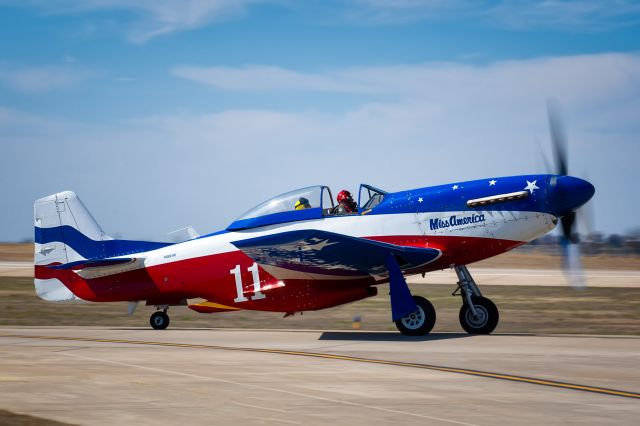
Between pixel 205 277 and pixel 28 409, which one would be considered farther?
pixel 205 277

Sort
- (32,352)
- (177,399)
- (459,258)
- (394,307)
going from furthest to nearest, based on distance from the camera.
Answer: (459,258) → (394,307) → (32,352) → (177,399)

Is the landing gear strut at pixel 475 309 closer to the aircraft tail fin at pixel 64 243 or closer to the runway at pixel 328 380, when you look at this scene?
the runway at pixel 328 380

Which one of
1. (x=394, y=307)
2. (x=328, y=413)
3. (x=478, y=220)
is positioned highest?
(x=478, y=220)

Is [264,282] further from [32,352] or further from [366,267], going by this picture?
[32,352]

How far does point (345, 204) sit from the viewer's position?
16.0m

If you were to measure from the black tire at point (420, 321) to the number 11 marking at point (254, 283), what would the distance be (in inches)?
116

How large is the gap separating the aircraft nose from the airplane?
2 cm

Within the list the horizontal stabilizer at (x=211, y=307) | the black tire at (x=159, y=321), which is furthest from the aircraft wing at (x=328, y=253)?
the black tire at (x=159, y=321)

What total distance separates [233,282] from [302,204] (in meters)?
2.23

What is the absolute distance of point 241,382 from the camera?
394 inches

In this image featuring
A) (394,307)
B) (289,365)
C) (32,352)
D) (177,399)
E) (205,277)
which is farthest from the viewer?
(205,277)

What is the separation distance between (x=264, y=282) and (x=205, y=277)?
4.44 ft

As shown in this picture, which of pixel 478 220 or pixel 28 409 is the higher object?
pixel 478 220

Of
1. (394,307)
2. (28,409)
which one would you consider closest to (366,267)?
(394,307)
